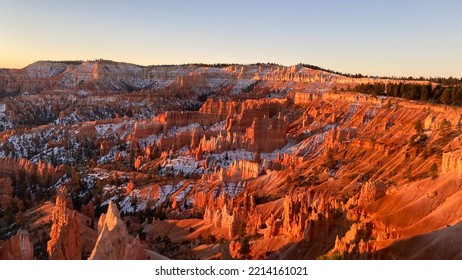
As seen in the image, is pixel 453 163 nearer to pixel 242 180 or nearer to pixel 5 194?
pixel 242 180

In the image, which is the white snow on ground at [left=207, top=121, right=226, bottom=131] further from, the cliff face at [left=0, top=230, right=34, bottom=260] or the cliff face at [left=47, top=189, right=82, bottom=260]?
the cliff face at [left=0, top=230, right=34, bottom=260]

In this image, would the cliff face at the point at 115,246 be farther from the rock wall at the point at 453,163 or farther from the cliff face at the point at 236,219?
the rock wall at the point at 453,163

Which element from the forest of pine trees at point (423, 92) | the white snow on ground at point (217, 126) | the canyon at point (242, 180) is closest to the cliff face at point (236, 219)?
the canyon at point (242, 180)

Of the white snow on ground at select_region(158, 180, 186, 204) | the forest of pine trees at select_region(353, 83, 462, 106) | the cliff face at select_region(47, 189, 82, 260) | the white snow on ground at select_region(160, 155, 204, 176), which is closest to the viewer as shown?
the cliff face at select_region(47, 189, 82, 260)

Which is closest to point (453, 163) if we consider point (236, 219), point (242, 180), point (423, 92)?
point (236, 219)

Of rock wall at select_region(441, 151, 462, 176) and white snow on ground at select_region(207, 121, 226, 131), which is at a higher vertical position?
rock wall at select_region(441, 151, 462, 176)

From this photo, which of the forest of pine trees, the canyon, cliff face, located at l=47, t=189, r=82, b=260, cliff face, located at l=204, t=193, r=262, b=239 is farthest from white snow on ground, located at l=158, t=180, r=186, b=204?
the forest of pine trees
